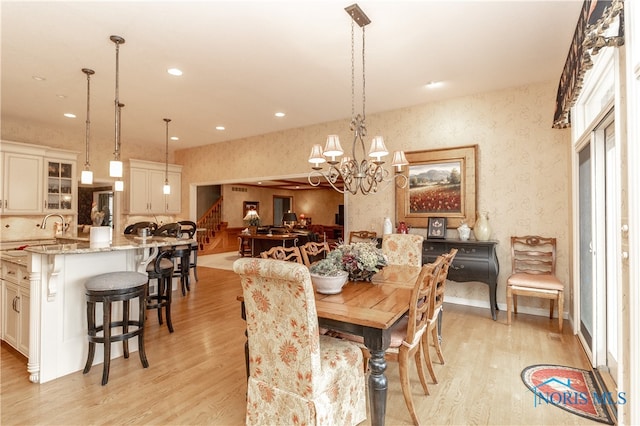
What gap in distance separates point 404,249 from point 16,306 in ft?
12.2

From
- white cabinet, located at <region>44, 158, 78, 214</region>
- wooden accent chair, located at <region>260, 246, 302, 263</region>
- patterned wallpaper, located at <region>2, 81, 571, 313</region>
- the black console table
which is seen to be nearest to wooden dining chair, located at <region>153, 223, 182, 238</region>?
white cabinet, located at <region>44, 158, 78, 214</region>

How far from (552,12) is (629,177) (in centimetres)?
180

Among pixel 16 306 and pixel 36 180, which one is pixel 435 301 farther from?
pixel 36 180

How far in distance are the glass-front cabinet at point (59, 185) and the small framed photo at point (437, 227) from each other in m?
6.44

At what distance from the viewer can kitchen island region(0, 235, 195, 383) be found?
2.50 m

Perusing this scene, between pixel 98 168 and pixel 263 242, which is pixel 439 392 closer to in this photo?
pixel 263 242

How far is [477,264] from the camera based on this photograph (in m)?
4.02

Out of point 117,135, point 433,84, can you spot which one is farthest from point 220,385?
point 433,84

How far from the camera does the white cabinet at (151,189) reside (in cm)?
714

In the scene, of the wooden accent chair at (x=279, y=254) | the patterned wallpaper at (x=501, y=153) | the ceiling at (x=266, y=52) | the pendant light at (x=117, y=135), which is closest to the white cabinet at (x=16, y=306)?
the pendant light at (x=117, y=135)

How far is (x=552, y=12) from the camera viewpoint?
8.71ft

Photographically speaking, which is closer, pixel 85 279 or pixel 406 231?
pixel 85 279

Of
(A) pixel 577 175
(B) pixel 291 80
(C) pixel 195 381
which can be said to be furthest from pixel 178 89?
(A) pixel 577 175

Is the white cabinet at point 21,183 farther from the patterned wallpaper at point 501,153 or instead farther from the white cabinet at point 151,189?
the white cabinet at point 151,189
